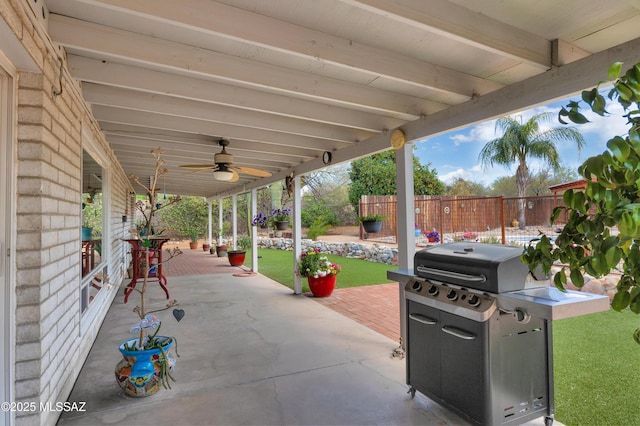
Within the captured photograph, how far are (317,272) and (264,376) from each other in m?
2.91

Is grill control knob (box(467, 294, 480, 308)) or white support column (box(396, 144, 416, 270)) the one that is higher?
white support column (box(396, 144, 416, 270))

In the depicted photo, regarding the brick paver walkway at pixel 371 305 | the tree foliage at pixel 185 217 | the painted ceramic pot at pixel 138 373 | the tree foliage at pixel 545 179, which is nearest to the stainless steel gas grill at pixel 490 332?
the brick paver walkway at pixel 371 305

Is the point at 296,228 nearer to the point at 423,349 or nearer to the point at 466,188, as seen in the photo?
the point at 423,349

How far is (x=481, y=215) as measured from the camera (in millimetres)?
7285

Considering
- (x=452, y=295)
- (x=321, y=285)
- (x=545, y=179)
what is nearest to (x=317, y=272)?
(x=321, y=285)

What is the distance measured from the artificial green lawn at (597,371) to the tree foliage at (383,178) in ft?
38.6

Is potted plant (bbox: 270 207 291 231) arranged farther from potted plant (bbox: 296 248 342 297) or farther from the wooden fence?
the wooden fence

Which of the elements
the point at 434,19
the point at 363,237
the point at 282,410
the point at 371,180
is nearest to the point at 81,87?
the point at 434,19

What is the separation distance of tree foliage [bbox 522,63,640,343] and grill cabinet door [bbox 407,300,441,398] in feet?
4.75

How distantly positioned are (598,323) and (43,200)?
18.4ft

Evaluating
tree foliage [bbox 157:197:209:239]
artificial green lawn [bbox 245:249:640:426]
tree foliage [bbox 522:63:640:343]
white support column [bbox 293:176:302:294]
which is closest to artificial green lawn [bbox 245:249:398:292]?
white support column [bbox 293:176:302:294]

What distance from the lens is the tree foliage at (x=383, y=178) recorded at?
15805mm

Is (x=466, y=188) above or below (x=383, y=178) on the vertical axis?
below

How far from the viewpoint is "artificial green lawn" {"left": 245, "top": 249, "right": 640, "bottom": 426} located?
7.55 feet
